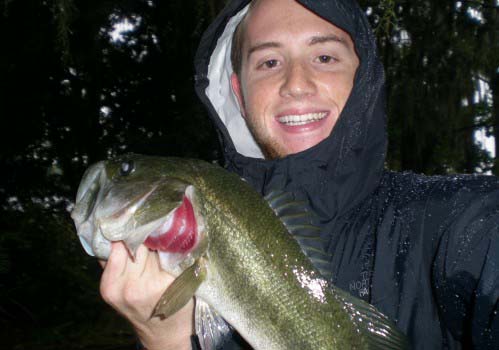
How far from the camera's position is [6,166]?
22.8 feet

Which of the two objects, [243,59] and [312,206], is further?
[243,59]

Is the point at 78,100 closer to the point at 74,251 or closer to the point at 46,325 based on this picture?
the point at 74,251

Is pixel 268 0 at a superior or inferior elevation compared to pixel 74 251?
superior

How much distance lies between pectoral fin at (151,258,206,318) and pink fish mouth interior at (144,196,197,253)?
8 centimetres

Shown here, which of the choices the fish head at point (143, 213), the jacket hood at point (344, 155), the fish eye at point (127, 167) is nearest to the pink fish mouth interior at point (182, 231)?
the fish head at point (143, 213)

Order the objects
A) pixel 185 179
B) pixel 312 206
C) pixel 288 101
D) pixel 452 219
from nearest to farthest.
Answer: pixel 452 219 < pixel 185 179 < pixel 312 206 < pixel 288 101

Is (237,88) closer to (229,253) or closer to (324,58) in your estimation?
(324,58)

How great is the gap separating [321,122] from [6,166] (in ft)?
20.3

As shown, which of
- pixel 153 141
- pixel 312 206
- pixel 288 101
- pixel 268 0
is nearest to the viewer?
pixel 312 206

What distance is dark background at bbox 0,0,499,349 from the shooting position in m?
5.60

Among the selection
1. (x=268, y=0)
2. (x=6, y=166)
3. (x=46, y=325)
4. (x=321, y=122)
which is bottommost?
(x=46, y=325)

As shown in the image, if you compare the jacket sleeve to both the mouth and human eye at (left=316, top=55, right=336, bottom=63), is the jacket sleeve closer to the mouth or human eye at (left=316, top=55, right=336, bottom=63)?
the mouth

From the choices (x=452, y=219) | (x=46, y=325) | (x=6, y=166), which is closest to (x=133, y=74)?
(x=6, y=166)

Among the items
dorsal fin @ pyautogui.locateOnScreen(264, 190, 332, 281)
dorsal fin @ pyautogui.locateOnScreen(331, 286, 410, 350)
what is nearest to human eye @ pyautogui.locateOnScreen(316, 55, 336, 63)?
dorsal fin @ pyautogui.locateOnScreen(264, 190, 332, 281)
